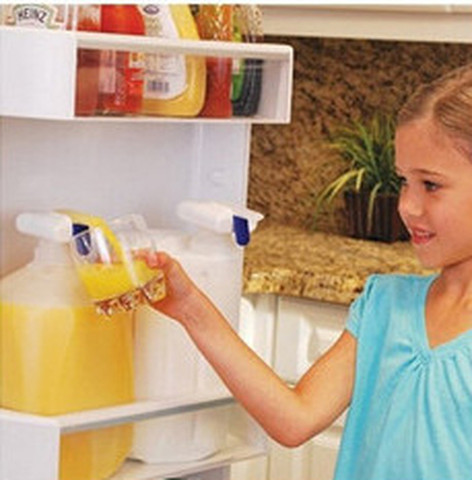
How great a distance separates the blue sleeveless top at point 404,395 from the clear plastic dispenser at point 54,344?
267 millimetres

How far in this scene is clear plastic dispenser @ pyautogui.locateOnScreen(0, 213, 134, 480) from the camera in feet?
5.08

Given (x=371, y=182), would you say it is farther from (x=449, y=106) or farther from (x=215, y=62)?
(x=449, y=106)

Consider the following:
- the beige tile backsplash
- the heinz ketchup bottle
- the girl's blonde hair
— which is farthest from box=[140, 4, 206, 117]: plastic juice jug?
the beige tile backsplash

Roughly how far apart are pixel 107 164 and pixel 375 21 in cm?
118

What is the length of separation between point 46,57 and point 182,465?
0.51m

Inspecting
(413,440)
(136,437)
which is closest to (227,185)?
(136,437)

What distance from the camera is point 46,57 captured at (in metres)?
1.45

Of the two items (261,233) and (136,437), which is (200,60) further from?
(261,233)

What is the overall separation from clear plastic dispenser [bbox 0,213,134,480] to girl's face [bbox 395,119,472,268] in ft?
1.10

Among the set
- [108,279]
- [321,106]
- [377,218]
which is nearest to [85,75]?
[108,279]

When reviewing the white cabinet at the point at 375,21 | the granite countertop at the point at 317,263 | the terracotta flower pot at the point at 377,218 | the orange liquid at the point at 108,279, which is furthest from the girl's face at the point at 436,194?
the terracotta flower pot at the point at 377,218

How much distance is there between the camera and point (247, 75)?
170 centimetres

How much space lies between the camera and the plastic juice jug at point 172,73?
159 cm

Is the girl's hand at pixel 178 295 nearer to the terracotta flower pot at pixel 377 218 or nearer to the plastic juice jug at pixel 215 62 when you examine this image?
the plastic juice jug at pixel 215 62
